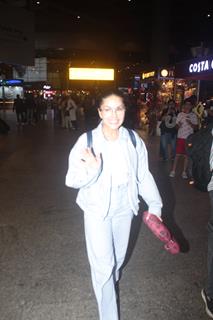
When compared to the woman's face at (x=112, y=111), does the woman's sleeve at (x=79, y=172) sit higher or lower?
lower

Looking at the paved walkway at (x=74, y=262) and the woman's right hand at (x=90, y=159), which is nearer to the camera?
the woman's right hand at (x=90, y=159)

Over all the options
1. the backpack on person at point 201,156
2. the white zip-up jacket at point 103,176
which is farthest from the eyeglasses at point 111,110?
the backpack on person at point 201,156

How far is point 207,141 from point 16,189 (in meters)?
5.04

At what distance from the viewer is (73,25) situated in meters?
24.9

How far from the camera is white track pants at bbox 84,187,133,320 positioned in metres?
2.66

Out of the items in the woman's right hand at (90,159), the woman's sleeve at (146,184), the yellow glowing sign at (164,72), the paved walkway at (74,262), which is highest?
the yellow glowing sign at (164,72)

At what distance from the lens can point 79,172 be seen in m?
2.54

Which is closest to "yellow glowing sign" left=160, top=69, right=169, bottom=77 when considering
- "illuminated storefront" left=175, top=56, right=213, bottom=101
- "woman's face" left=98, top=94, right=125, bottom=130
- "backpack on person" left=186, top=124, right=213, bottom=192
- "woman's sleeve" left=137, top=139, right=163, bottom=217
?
"illuminated storefront" left=175, top=56, right=213, bottom=101

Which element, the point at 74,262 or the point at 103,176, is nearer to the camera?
the point at 103,176

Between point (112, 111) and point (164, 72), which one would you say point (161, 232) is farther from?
point (164, 72)

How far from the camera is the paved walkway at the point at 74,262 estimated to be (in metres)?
3.23

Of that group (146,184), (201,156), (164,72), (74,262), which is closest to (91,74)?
(164,72)

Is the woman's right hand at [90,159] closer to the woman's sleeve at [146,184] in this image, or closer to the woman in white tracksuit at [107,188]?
the woman in white tracksuit at [107,188]

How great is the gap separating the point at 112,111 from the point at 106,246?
3.35 ft
